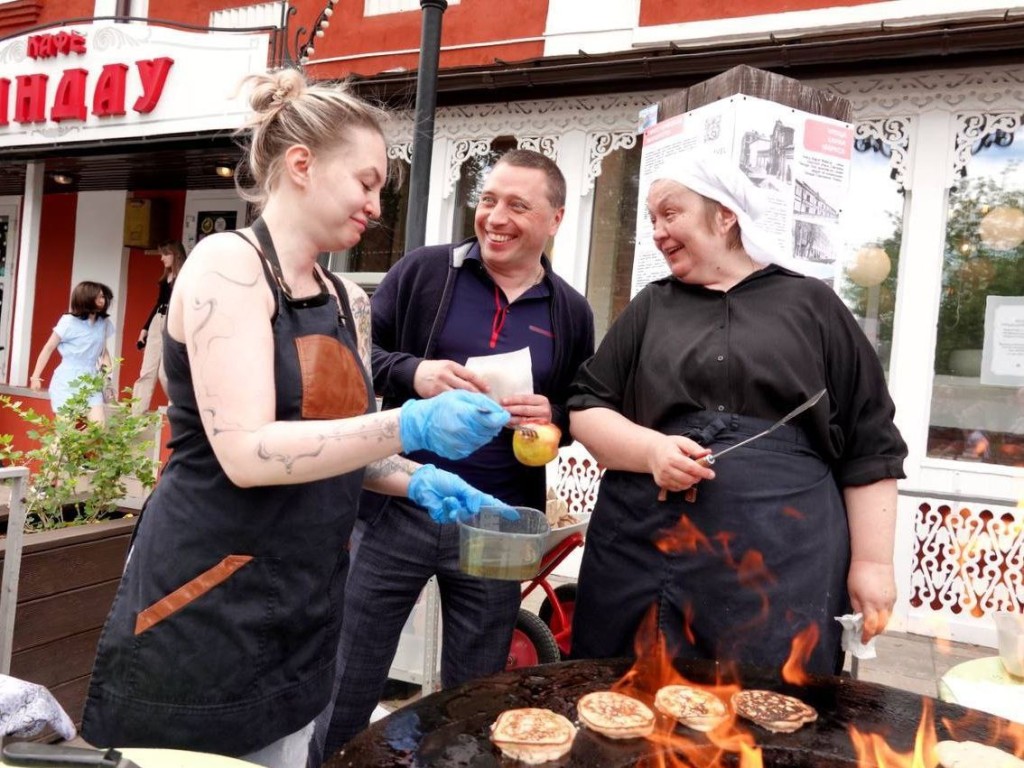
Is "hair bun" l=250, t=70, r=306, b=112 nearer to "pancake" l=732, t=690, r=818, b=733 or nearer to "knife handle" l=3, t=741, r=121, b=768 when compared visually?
"knife handle" l=3, t=741, r=121, b=768

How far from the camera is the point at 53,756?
1153mm

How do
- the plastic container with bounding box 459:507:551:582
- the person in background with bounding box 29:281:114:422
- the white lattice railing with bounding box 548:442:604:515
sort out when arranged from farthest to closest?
the person in background with bounding box 29:281:114:422 < the white lattice railing with bounding box 548:442:604:515 < the plastic container with bounding box 459:507:551:582

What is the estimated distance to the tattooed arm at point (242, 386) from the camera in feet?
5.12

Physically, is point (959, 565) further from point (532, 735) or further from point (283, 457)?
point (283, 457)

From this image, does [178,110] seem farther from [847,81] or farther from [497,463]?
[497,463]

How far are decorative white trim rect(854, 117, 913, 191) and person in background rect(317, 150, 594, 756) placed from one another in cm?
426

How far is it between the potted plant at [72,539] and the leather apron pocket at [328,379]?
1.93 m

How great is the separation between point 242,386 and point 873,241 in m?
5.97

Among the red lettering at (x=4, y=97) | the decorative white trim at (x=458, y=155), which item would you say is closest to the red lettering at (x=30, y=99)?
the red lettering at (x=4, y=97)

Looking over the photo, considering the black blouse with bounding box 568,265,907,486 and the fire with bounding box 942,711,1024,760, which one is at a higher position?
the black blouse with bounding box 568,265,907,486

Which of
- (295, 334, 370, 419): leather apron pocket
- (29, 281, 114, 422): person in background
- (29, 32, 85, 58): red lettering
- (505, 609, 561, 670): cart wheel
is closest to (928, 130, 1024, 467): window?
(505, 609, 561, 670): cart wheel

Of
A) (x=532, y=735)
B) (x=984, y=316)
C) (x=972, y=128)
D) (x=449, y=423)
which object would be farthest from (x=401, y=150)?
(x=532, y=735)

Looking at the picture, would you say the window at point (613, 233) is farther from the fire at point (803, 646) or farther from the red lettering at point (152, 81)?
the fire at point (803, 646)

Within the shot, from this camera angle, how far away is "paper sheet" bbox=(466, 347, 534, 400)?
2635 millimetres
